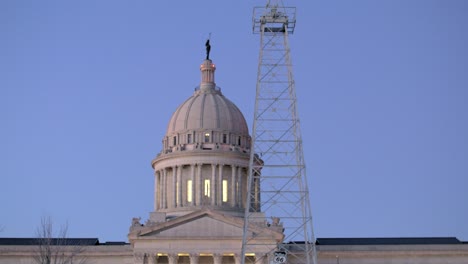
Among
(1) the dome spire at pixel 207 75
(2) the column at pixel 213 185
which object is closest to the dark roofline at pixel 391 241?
(2) the column at pixel 213 185

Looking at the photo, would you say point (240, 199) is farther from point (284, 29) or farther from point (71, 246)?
point (284, 29)

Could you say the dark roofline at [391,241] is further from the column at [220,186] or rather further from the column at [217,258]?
the column at [217,258]

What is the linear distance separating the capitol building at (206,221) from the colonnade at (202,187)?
138 millimetres

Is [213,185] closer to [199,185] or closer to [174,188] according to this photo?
[199,185]

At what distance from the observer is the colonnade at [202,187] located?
12150 cm

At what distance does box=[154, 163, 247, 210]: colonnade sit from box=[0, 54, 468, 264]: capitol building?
0.14 meters

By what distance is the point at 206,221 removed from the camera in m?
105

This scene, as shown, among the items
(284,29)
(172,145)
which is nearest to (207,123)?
(172,145)

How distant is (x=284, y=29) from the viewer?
7425 centimetres

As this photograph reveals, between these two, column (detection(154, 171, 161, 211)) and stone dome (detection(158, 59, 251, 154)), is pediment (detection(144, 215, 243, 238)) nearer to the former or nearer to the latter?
stone dome (detection(158, 59, 251, 154))

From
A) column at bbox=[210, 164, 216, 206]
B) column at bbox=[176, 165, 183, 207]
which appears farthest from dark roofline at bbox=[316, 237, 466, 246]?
column at bbox=[176, 165, 183, 207]

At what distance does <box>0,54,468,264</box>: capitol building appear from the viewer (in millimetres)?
103938

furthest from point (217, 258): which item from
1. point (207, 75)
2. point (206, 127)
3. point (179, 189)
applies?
point (207, 75)

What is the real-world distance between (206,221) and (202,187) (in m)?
16.9
